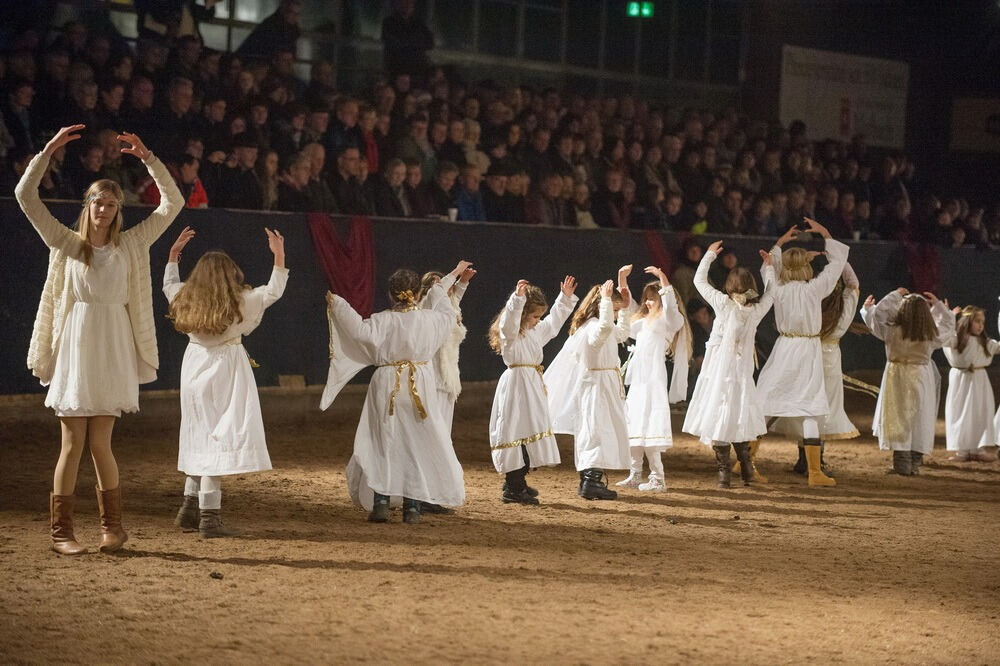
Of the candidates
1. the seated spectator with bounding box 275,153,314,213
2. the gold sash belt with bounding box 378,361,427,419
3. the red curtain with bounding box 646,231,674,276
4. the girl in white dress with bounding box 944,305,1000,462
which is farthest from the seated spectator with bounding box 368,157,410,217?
the gold sash belt with bounding box 378,361,427,419

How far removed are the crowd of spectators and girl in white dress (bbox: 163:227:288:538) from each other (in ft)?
17.7

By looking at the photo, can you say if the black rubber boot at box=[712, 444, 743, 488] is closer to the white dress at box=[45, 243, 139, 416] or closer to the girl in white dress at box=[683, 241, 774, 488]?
the girl in white dress at box=[683, 241, 774, 488]

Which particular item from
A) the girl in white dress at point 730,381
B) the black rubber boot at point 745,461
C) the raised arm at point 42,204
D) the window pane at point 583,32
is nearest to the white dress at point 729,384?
the girl in white dress at point 730,381

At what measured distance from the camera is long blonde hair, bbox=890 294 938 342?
A: 13.2m

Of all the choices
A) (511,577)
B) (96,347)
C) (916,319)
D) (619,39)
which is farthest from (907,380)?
(619,39)

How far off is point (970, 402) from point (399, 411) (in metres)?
7.45

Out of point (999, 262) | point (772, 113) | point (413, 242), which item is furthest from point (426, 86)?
point (999, 262)

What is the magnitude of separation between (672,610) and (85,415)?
353 cm

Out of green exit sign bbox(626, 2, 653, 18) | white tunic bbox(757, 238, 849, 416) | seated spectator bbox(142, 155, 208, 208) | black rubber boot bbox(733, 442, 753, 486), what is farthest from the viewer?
green exit sign bbox(626, 2, 653, 18)

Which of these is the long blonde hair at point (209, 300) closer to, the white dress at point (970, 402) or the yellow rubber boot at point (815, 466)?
the yellow rubber boot at point (815, 466)

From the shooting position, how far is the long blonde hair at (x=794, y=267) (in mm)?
12430

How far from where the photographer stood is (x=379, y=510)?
9586 mm

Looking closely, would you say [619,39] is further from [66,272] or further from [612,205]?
[66,272]

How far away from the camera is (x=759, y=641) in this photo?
266 inches
